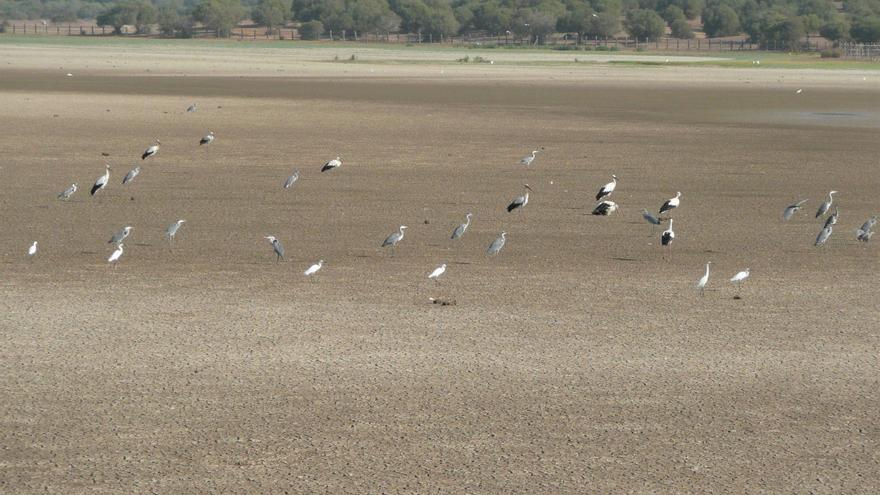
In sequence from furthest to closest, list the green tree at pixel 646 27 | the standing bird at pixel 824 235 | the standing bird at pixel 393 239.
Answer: the green tree at pixel 646 27 < the standing bird at pixel 824 235 < the standing bird at pixel 393 239

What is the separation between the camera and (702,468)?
9461 mm

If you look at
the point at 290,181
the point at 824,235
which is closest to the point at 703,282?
the point at 824,235

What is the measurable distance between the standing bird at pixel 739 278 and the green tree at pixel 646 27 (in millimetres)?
161207

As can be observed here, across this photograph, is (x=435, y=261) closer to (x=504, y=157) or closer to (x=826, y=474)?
(x=826, y=474)

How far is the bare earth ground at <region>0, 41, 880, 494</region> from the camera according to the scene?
9547 mm

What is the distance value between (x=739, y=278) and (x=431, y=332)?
378 centimetres

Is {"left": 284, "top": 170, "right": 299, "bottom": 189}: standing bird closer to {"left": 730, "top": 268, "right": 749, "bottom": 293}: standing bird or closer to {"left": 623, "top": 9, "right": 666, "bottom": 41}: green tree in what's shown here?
{"left": 730, "top": 268, "right": 749, "bottom": 293}: standing bird

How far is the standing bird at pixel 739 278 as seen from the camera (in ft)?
50.1

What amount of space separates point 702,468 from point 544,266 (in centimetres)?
775

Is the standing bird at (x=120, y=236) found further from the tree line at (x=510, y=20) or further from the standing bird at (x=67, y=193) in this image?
the tree line at (x=510, y=20)

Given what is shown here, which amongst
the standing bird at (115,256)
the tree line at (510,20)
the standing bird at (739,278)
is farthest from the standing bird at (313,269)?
the tree line at (510,20)

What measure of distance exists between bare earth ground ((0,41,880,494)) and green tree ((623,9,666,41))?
5746 inches

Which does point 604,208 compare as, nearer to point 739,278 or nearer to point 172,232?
point 739,278

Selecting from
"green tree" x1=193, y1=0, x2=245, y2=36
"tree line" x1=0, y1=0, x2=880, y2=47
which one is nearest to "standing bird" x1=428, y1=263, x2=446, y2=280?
"tree line" x1=0, y1=0, x2=880, y2=47
